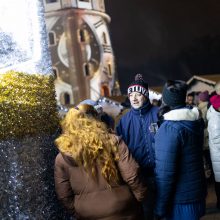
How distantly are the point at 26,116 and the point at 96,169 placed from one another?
1078mm

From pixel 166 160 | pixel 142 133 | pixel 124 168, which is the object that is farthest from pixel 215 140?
pixel 124 168

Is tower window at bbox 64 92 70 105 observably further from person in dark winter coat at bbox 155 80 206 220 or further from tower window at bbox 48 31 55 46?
person in dark winter coat at bbox 155 80 206 220

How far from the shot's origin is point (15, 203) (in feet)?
10.7

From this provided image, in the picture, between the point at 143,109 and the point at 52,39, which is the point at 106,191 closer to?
the point at 143,109

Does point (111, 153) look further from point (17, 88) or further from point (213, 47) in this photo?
point (213, 47)

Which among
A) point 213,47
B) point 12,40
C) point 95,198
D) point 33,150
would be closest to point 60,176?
point 95,198

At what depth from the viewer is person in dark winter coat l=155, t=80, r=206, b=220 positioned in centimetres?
273

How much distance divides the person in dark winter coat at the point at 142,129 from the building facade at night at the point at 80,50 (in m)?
17.9

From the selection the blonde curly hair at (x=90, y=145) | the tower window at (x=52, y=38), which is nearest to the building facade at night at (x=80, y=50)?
the tower window at (x=52, y=38)

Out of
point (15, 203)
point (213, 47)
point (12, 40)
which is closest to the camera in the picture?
point (15, 203)

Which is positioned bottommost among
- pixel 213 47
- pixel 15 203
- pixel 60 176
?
pixel 15 203

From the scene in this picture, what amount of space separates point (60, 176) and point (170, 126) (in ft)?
3.03

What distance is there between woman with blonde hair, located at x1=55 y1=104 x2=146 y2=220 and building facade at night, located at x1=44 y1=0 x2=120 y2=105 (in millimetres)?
18792

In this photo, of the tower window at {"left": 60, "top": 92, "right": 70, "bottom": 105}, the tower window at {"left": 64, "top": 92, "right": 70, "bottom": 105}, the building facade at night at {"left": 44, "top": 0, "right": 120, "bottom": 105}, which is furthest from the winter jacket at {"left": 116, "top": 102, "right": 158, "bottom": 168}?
the tower window at {"left": 64, "top": 92, "right": 70, "bottom": 105}
